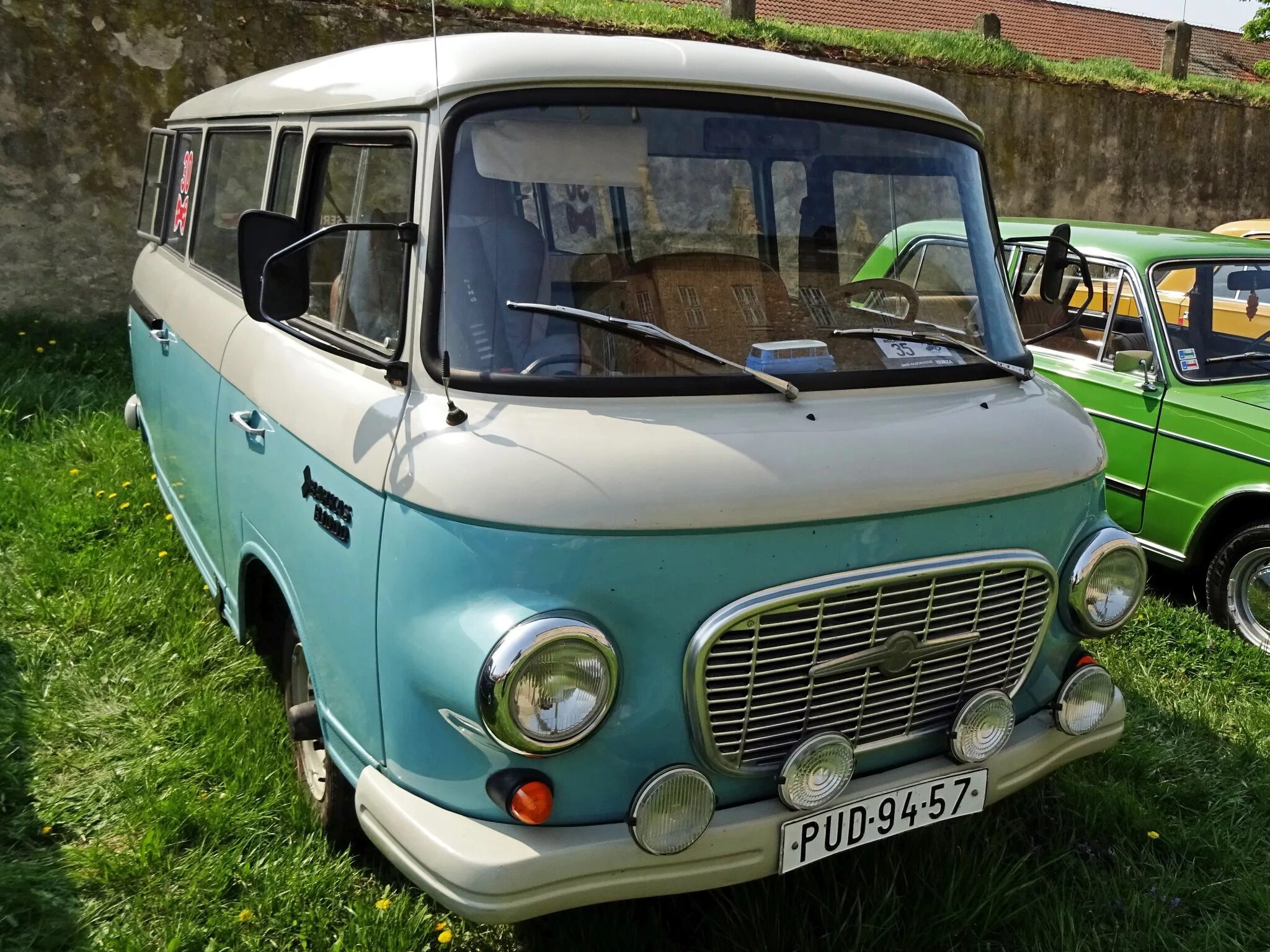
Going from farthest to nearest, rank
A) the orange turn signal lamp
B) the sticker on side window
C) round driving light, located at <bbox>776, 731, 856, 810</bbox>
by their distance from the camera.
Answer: the sticker on side window < round driving light, located at <bbox>776, 731, 856, 810</bbox> < the orange turn signal lamp

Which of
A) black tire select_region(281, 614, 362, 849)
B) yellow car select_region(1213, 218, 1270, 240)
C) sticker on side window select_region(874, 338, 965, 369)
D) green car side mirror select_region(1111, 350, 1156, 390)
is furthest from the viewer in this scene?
yellow car select_region(1213, 218, 1270, 240)

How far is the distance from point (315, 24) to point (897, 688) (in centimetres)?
866

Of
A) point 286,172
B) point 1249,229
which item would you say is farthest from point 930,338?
point 1249,229

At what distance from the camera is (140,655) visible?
4047mm

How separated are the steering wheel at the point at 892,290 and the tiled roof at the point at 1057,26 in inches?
778

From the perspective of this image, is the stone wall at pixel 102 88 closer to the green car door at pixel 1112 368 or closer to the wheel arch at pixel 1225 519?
the green car door at pixel 1112 368

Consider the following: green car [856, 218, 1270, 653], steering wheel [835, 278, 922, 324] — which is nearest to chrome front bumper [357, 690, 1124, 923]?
steering wheel [835, 278, 922, 324]

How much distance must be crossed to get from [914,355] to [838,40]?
11.6m

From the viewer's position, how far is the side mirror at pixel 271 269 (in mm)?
2525

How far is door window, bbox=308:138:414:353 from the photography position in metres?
2.57

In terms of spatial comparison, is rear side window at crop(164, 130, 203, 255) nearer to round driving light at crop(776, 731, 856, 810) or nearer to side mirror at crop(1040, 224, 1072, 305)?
side mirror at crop(1040, 224, 1072, 305)

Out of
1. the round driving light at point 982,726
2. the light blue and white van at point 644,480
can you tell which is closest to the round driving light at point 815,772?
the light blue and white van at point 644,480

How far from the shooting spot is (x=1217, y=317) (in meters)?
5.36

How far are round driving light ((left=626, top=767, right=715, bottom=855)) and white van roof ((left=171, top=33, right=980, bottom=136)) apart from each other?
5.17 ft
